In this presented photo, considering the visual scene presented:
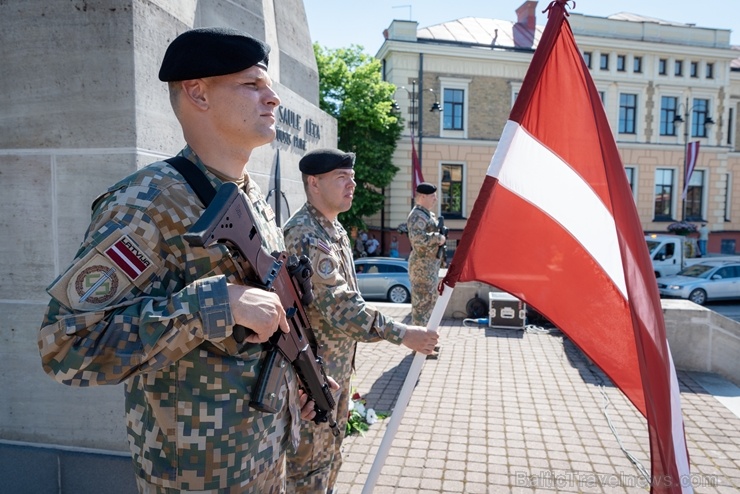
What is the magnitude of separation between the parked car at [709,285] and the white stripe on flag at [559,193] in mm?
14012

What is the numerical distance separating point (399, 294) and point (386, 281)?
1.70 ft

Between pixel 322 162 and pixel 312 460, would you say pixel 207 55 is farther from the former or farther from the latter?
pixel 312 460

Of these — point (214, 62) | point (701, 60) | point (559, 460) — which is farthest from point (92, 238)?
point (701, 60)

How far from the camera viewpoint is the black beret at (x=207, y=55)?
1553mm

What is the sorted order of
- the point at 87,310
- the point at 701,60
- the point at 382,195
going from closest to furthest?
the point at 87,310, the point at 382,195, the point at 701,60

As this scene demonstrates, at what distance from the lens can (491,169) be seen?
228cm

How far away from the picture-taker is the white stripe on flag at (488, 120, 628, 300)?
7.47ft

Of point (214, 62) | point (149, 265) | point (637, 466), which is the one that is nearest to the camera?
point (149, 265)

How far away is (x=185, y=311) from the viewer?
1.32 meters

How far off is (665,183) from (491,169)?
30.1 m

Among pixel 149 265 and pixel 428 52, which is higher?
pixel 428 52

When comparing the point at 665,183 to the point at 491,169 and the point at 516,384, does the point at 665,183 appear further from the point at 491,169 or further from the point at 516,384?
the point at 491,169

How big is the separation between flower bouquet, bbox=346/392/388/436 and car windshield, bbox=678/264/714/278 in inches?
542

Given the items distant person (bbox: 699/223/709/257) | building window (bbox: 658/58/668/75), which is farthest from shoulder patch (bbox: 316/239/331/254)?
building window (bbox: 658/58/668/75)
